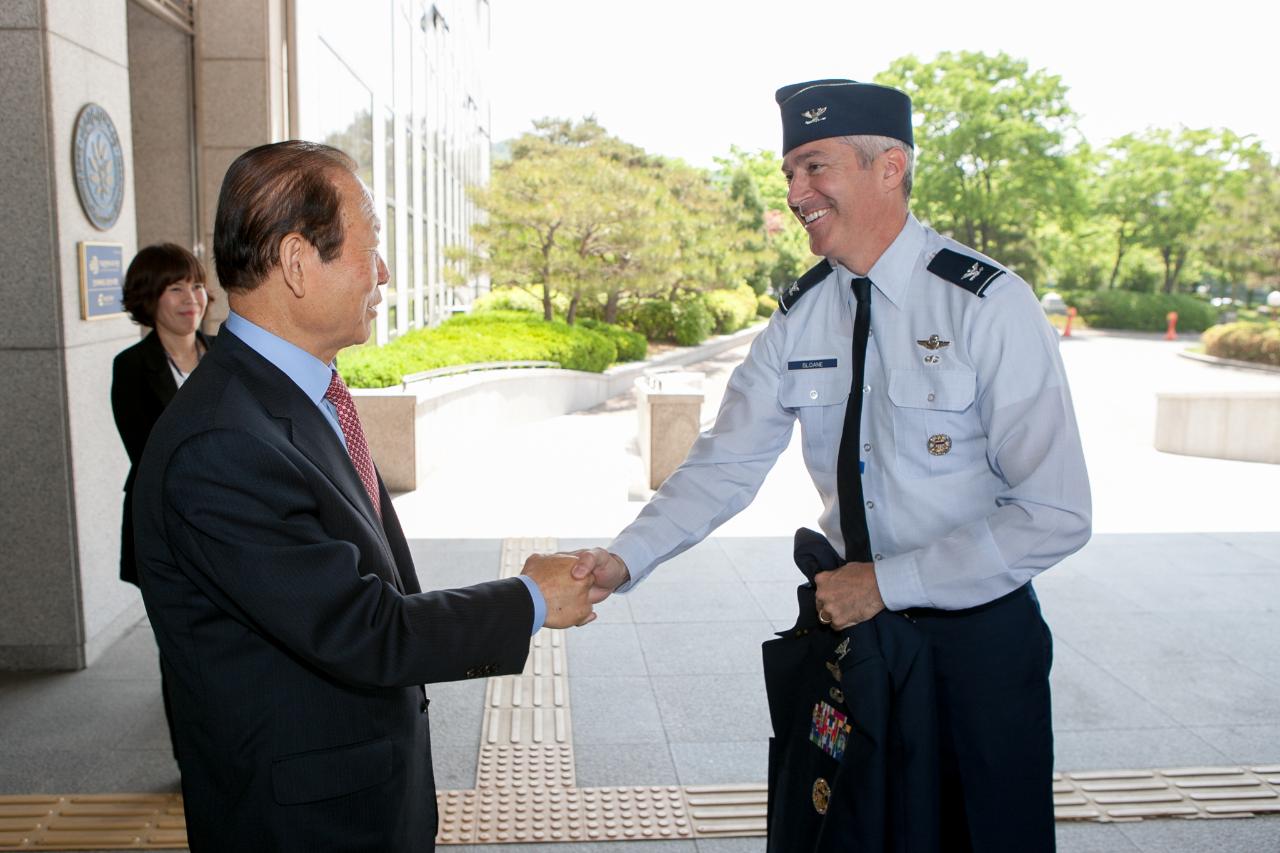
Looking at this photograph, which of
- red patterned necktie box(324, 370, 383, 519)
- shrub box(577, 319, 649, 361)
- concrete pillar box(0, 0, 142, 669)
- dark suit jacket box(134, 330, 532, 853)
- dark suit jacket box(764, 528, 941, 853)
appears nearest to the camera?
dark suit jacket box(134, 330, 532, 853)

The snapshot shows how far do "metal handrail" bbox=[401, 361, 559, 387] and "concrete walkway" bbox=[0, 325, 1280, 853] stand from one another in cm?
118

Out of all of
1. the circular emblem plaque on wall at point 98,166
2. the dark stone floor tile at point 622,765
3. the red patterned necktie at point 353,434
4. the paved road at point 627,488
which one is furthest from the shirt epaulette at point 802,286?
the paved road at point 627,488

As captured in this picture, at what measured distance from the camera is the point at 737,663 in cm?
533

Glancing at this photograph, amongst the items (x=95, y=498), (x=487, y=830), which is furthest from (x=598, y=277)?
(x=487, y=830)

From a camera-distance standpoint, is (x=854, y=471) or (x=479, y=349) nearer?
(x=854, y=471)

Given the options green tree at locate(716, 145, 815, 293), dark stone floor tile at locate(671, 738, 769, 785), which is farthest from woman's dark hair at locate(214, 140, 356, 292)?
green tree at locate(716, 145, 815, 293)

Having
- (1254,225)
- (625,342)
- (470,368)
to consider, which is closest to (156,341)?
(470,368)

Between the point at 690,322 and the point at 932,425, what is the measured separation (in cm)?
2496

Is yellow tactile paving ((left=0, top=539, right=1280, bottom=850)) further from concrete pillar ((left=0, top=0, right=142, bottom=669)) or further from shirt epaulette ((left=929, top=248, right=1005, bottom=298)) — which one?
shirt epaulette ((left=929, top=248, right=1005, bottom=298))

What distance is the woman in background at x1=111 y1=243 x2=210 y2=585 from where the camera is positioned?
4.11 metres

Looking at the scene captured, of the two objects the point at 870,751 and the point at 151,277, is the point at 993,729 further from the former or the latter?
the point at 151,277

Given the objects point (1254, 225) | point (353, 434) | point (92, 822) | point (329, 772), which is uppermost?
point (1254, 225)

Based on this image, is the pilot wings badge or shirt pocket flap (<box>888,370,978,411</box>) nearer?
shirt pocket flap (<box>888,370,978,411</box>)

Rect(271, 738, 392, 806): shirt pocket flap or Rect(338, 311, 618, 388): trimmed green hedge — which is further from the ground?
Rect(271, 738, 392, 806): shirt pocket flap
